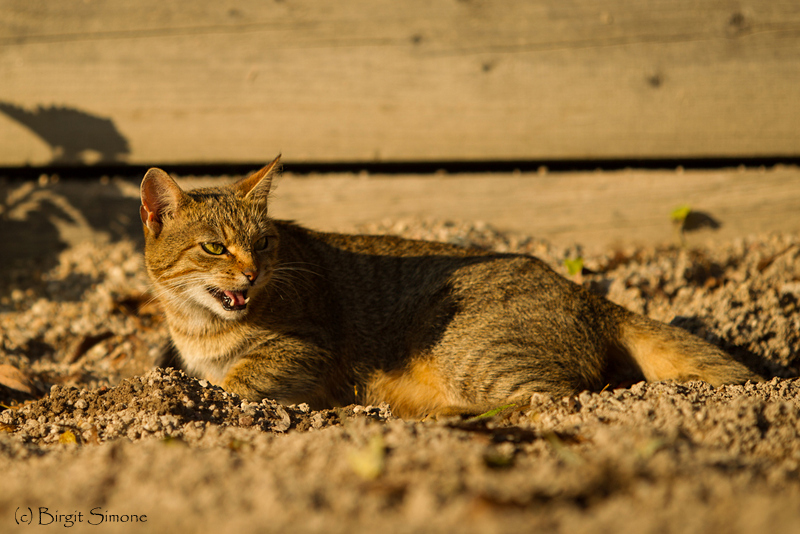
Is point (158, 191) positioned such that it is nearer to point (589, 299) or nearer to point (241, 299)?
point (241, 299)

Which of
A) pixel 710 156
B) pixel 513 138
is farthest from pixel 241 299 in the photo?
pixel 710 156

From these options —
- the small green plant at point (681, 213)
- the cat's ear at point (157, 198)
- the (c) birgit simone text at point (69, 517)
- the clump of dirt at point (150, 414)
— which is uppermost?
the cat's ear at point (157, 198)

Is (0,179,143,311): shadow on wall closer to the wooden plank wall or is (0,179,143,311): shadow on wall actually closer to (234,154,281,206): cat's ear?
the wooden plank wall

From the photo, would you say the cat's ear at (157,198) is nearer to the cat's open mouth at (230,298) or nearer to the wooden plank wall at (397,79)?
the cat's open mouth at (230,298)

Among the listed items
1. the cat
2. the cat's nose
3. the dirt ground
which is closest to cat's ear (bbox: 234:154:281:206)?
the cat

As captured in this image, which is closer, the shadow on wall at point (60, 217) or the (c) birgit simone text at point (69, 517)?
the (c) birgit simone text at point (69, 517)

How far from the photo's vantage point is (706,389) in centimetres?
281

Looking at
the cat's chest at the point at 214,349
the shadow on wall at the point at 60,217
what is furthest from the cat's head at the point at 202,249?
the shadow on wall at the point at 60,217

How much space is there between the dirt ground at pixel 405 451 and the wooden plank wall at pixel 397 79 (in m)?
1.46

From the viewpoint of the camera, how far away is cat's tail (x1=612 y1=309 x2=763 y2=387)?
119 inches

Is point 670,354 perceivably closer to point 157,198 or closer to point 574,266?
point 574,266

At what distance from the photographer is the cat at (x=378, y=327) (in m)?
3.15

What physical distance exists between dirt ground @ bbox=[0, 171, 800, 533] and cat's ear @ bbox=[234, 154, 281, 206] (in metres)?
0.78

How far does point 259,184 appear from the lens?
137 inches
